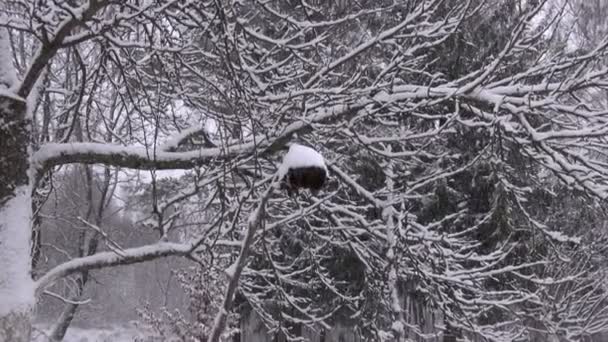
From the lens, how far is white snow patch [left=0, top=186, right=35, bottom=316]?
3078 mm

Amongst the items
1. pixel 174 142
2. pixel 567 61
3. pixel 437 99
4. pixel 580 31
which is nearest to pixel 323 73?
pixel 437 99

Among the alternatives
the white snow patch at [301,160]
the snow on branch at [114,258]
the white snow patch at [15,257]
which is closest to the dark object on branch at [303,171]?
the white snow patch at [301,160]

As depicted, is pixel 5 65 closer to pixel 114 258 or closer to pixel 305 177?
pixel 114 258

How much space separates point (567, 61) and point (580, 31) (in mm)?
10143

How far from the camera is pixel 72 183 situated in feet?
35.9

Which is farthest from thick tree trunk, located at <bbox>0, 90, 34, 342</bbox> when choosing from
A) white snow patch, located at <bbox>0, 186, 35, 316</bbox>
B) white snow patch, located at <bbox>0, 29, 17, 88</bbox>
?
white snow patch, located at <bbox>0, 29, 17, 88</bbox>

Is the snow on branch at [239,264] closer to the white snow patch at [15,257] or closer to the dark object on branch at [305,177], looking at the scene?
the dark object on branch at [305,177]

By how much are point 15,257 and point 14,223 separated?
0.19 m

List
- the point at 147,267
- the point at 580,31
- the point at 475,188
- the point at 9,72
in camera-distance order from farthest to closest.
A: the point at 147,267, the point at 580,31, the point at 475,188, the point at 9,72

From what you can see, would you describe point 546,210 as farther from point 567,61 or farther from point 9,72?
point 9,72

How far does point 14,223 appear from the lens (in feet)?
10.5

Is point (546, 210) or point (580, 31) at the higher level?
point (580, 31)

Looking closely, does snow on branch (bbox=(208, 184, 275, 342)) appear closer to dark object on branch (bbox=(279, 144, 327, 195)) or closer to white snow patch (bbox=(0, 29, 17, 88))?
dark object on branch (bbox=(279, 144, 327, 195))

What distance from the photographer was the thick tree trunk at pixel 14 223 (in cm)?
305
